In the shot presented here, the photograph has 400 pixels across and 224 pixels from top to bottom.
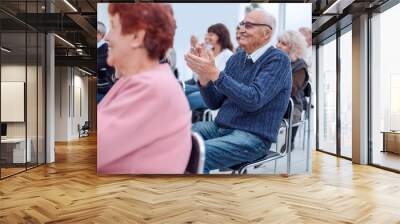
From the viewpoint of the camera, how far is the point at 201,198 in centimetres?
489

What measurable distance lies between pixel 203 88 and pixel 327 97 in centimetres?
559

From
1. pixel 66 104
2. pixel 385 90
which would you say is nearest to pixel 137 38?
pixel 385 90

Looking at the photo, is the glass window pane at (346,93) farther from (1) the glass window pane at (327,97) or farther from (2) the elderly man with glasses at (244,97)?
(2) the elderly man with glasses at (244,97)

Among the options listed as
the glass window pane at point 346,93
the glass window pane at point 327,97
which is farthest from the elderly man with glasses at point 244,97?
the glass window pane at point 327,97

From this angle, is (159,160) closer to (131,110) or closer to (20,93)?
(131,110)

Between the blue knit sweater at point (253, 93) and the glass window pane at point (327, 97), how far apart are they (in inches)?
175

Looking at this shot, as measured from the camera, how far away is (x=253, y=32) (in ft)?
20.4

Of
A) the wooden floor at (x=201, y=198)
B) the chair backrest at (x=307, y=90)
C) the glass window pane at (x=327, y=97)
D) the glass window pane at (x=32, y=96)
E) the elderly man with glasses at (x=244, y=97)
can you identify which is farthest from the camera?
the glass window pane at (x=327, y=97)

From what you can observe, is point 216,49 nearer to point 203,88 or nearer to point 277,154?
point 203,88

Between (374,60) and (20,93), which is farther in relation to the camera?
(374,60)

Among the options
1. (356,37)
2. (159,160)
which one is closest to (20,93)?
(159,160)

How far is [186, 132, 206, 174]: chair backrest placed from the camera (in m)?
5.92

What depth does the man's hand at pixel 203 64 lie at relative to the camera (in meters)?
6.04

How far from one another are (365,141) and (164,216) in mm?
5574
